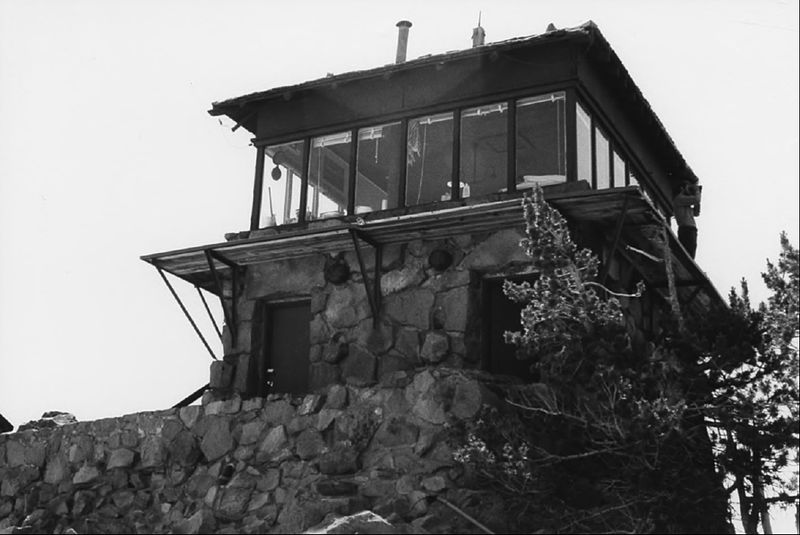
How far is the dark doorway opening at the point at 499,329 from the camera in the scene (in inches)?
664

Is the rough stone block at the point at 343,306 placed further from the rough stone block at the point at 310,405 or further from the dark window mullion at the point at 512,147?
the dark window mullion at the point at 512,147

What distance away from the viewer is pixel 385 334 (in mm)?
17469

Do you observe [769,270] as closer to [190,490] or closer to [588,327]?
[588,327]

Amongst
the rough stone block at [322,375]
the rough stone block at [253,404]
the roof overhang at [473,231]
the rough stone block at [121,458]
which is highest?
the roof overhang at [473,231]

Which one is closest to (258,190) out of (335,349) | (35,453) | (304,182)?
(304,182)

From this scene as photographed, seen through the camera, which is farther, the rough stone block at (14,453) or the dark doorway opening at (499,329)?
the rough stone block at (14,453)

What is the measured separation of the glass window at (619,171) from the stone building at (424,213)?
0.15 ft

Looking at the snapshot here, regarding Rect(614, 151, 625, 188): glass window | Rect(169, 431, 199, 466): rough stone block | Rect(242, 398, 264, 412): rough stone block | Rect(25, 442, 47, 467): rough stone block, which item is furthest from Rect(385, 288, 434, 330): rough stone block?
Rect(25, 442, 47, 467): rough stone block

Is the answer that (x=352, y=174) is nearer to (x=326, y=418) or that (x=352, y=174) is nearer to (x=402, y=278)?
(x=402, y=278)

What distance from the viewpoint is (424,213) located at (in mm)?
17297

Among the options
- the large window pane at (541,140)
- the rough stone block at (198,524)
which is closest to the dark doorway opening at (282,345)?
the rough stone block at (198,524)

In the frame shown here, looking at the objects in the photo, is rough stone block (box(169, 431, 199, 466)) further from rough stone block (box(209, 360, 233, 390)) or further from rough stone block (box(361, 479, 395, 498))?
rough stone block (box(361, 479, 395, 498))

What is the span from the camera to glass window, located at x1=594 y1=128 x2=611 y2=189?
58.7 ft

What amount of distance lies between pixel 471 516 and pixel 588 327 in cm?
246
